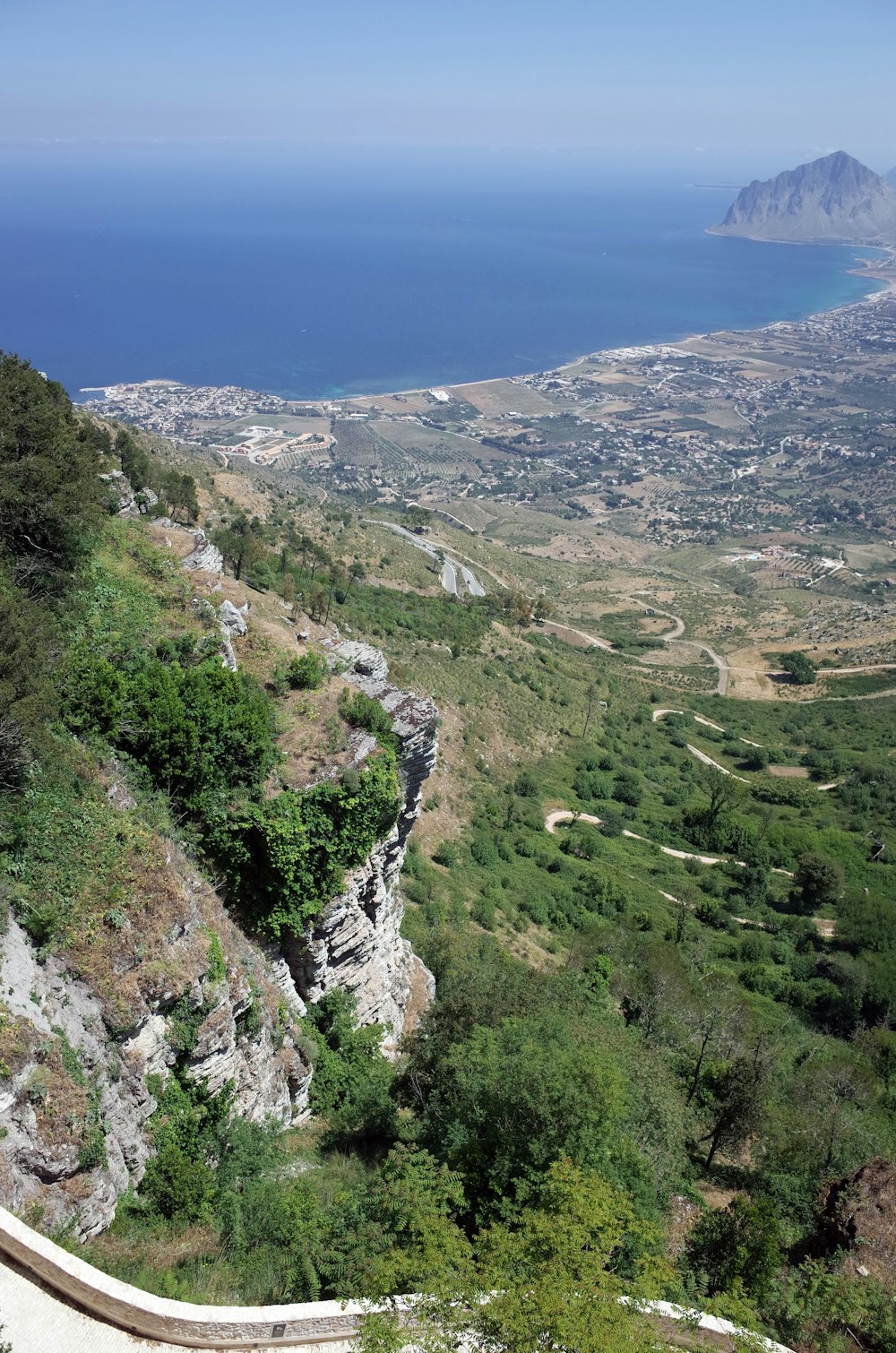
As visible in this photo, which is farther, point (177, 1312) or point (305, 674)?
point (305, 674)

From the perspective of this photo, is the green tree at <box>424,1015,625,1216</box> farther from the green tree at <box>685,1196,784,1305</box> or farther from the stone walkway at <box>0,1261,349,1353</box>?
the stone walkway at <box>0,1261,349,1353</box>

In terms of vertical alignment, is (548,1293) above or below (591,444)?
below

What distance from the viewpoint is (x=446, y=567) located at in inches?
2689

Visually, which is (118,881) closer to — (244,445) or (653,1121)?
(653,1121)

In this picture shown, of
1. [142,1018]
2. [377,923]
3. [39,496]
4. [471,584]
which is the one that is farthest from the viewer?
[471,584]

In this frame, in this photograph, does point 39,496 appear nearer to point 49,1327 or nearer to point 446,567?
point 49,1327

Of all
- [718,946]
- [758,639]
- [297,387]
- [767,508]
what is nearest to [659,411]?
[767,508]

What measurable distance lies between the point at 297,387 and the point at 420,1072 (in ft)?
554

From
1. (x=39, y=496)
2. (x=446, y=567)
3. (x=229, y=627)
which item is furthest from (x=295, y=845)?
(x=446, y=567)

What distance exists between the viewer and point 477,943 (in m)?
24.1

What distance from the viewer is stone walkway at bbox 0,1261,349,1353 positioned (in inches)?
351

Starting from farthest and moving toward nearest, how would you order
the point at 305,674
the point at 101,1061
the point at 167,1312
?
1. the point at 305,674
2. the point at 101,1061
3. the point at 167,1312

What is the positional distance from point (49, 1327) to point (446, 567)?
61489 millimetres

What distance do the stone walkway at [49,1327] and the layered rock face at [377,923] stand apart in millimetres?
6900
